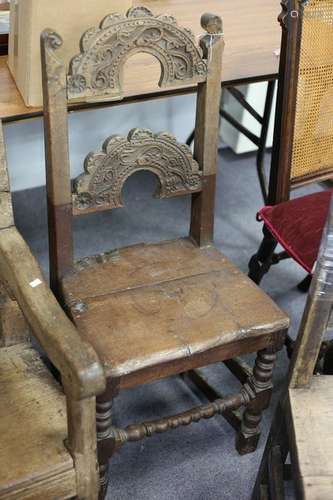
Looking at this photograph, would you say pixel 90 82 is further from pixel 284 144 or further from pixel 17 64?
pixel 284 144

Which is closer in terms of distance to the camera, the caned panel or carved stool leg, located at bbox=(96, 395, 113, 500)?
carved stool leg, located at bbox=(96, 395, 113, 500)

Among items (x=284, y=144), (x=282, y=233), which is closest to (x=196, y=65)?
(x=284, y=144)

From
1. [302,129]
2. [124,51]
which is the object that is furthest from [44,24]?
[302,129]

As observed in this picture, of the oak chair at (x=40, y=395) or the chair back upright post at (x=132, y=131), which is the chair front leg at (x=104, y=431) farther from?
the chair back upright post at (x=132, y=131)

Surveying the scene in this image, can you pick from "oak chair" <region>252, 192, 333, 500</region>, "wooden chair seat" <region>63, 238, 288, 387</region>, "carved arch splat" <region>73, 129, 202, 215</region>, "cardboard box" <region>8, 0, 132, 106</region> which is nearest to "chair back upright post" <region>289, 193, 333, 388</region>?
"oak chair" <region>252, 192, 333, 500</region>

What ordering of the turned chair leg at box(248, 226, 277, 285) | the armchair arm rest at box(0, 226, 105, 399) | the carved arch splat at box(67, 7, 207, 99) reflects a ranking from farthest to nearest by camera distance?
the turned chair leg at box(248, 226, 277, 285), the carved arch splat at box(67, 7, 207, 99), the armchair arm rest at box(0, 226, 105, 399)

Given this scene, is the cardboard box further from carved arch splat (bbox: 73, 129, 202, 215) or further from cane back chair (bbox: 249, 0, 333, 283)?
cane back chair (bbox: 249, 0, 333, 283)

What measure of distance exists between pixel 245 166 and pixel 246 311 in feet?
5.17

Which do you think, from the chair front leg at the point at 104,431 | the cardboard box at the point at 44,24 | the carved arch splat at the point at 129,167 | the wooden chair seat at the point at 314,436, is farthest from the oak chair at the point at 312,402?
the cardboard box at the point at 44,24

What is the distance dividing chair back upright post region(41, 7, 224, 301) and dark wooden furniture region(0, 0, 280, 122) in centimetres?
11

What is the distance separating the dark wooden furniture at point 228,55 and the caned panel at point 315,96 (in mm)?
137

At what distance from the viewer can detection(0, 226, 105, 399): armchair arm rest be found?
0.91 meters

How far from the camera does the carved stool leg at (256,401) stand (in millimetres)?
1442

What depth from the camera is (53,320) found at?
1.00 metres
